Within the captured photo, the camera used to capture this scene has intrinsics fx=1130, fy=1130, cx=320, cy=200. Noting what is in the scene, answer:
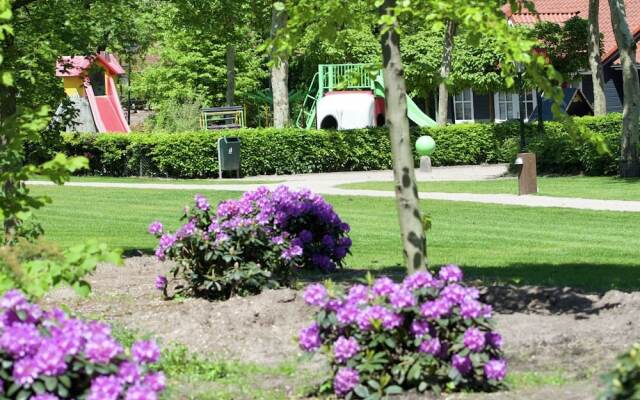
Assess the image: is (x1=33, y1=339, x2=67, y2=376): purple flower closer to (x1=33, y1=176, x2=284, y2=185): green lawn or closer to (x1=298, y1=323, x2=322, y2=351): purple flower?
(x1=298, y1=323, x2=322, y2=351): purple flower

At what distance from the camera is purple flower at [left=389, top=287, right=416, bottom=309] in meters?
5.83

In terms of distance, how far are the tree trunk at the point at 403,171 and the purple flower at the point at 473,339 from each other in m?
1.46

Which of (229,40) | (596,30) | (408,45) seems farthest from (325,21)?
(408,45)

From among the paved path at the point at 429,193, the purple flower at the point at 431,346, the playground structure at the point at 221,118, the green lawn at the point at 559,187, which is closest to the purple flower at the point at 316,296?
the purple flower at the point at 431,346

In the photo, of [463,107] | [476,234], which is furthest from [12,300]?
[463,107]

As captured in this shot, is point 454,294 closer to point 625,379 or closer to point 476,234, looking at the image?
point 625,379

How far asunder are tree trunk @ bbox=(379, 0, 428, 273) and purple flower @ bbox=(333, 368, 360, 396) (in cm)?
159

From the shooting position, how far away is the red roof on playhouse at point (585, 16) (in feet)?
140

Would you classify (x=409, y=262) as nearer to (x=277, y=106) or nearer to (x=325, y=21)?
(x=325, y=21)

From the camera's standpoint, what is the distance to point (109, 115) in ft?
154

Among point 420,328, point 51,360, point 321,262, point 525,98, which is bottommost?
point 321,262

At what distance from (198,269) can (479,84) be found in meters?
37.0

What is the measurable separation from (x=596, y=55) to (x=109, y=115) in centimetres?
2230

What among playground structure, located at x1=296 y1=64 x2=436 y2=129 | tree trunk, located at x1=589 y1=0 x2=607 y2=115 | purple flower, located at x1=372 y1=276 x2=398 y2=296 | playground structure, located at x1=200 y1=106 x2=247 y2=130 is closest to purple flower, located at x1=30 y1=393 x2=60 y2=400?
purple flower, located at x1=372 y1=276 x2=398 y2=296
